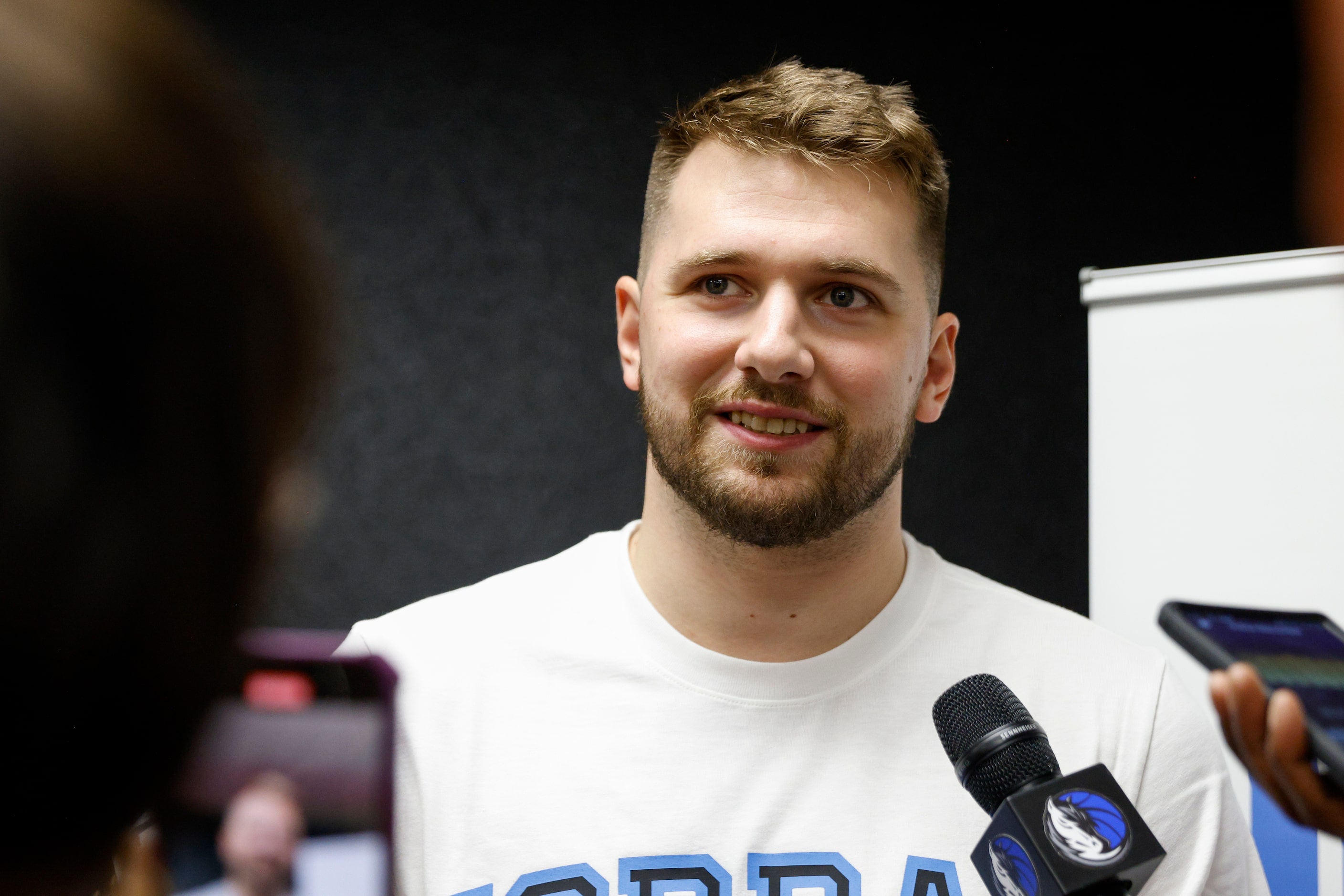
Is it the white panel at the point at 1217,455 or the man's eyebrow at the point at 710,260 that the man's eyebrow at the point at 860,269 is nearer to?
the man's eyebrow at the point at 710,260

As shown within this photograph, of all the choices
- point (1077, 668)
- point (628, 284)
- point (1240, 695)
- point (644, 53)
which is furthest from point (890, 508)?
point (644, 53)

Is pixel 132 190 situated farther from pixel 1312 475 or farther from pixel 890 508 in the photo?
pixel 1312 475

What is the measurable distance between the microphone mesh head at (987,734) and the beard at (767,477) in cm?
53

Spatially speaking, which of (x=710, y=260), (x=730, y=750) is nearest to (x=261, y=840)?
(x=730, y=750)

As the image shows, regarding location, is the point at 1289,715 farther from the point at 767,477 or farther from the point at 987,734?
the point at 767,477

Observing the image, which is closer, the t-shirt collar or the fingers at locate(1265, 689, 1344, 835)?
the fingers at locate(1265, 689, 1344, 835)

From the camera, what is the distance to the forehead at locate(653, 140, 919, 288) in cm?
137

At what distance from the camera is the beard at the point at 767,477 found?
135 cm

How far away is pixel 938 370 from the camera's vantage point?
5.20 feet

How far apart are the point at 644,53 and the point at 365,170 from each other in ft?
2.48

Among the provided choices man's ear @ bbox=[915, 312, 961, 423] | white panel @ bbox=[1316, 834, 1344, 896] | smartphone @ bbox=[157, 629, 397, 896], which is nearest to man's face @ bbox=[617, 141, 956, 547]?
man's ear @ bbox=[915, 312, 961, 423]

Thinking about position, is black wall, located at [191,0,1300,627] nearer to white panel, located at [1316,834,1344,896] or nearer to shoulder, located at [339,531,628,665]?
white panel, located at [1316,834,1344,896]

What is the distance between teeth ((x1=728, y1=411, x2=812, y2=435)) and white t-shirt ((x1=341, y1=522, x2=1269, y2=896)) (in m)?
0.27

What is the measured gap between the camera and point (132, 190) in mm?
196
